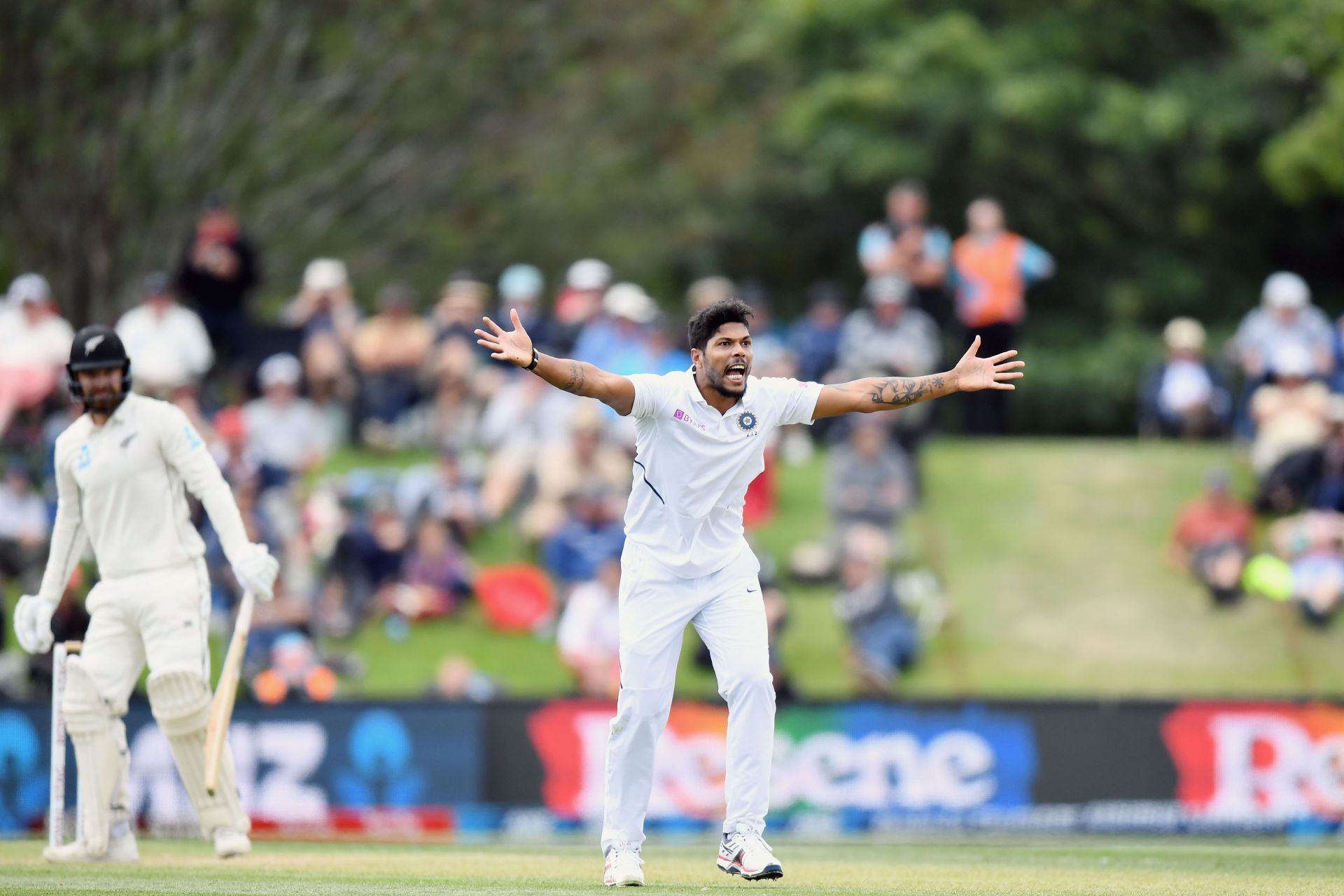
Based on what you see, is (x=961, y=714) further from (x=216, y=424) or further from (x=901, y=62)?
(x=901, y=62)

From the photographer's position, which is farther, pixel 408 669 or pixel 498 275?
pixel 498 275

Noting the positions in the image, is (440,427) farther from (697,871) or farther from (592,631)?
(697,871)

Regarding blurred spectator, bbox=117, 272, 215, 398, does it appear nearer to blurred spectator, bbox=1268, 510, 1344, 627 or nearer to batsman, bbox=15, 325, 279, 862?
batsman, bbox=15, 325, 279, 862

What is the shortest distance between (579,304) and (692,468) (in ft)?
37.8

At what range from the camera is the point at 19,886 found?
26.9 ft

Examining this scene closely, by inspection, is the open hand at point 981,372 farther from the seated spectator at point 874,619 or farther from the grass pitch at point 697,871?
the seated spectator at point 874,619

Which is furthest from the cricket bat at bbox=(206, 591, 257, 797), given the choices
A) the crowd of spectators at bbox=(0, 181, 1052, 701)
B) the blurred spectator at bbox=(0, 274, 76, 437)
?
the blurred spectator at bbox=(0, 274, 76, 437)

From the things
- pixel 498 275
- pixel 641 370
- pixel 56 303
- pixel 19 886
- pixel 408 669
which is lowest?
pixel 19 886

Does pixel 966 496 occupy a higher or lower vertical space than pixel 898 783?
higher

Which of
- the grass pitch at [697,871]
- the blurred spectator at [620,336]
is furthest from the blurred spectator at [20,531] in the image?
the grass pitch at [697,871]

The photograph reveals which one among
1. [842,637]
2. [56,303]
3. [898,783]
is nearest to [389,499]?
[842,637]

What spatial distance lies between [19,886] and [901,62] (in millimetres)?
23426

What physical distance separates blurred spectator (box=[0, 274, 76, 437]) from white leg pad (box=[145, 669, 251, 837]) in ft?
30.0

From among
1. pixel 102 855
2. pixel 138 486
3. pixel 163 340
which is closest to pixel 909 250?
pixel 163 340
